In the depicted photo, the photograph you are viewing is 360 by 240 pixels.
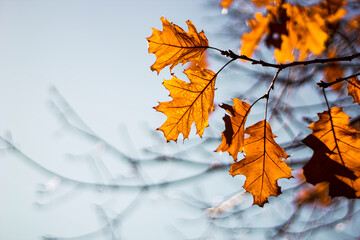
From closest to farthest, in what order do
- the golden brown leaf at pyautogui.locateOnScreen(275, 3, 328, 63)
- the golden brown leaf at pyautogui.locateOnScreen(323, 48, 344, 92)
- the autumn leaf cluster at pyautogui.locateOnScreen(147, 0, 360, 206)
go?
the golden brown leaf at pyautogui.locateOnScreen(275, 3, 328, 63) < the autumn leaf cluster at pyautogui.locateOnScreen(147, 0, 360, 206) < the golden brown leaf at pyautogui.locateOnScreen(323, 48, 344, 92)

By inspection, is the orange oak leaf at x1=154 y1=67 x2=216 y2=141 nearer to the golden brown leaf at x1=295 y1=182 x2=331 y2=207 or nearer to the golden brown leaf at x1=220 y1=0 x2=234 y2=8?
the golden brown leaf at x1=220 y1=0 x2=234 y2=8

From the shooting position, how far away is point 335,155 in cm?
120

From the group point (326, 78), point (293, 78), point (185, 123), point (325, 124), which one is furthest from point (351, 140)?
point (293, 78)

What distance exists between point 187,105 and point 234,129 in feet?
0.90

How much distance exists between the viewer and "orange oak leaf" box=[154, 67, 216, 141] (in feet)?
4.25

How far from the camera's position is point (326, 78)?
10.2ft

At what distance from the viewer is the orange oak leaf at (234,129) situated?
125 cm

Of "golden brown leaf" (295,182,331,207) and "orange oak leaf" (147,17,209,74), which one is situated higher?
"orange oak leaf" (147,17,209,74)

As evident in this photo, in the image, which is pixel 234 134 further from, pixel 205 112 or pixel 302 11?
pixel 302 11

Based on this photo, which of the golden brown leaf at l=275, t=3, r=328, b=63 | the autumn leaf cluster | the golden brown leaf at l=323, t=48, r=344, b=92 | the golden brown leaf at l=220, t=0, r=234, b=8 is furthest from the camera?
the golden brown leaf at l=323, t=48, r=344, b=92

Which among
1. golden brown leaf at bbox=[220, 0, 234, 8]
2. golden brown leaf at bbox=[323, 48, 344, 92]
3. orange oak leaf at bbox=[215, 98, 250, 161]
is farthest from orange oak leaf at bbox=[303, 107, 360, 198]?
golden brown leaf at bbox=[323, 48, 344, 92]

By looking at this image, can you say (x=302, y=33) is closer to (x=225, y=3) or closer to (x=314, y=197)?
(x=225, y=3)

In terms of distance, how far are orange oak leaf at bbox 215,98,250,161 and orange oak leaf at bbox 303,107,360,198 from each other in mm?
324

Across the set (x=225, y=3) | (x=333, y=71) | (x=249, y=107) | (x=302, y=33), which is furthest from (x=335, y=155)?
(x=333, y=71)
